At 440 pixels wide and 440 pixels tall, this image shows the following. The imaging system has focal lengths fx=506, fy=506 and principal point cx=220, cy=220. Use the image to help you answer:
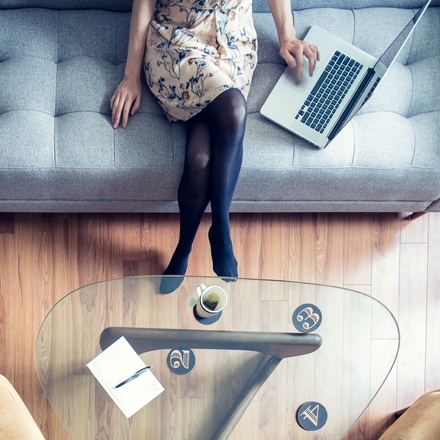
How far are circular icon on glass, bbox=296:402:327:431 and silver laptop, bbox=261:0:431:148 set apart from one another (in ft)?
2.36

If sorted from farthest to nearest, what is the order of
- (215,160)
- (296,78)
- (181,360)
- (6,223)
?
(6,223), (296,78), (215,160), (181,360)

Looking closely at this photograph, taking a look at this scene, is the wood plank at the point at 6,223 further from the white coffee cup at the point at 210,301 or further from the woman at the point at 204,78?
the white coffee cup at the point at 210,301

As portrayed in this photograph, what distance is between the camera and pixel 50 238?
180 cm

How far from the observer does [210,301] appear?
4.34 feet

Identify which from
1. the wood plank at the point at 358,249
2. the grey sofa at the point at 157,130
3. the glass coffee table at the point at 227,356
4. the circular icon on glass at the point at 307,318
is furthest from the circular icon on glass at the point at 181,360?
the wood plank at the point at 358,249

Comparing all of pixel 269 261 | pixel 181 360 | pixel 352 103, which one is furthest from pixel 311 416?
pixel 352 103

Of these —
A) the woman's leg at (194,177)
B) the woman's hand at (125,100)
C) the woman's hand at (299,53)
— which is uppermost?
the woman's hand at (299,53)

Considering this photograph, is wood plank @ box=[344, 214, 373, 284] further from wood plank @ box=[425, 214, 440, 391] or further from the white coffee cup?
the white coffee cup

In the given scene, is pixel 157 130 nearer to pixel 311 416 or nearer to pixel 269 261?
pixel 269 261

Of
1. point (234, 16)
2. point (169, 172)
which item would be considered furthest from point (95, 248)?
point (234, 16)

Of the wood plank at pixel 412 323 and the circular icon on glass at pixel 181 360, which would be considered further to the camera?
the wood plank at pixel 412 323

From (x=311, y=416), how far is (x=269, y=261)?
64 centimetres

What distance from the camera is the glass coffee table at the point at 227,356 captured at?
1.29 metres

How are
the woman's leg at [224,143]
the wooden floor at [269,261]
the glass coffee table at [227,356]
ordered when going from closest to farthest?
the glass coffee table at [227,356] < the woman's leg at [224,143] < the wooden floor at [269,261]
